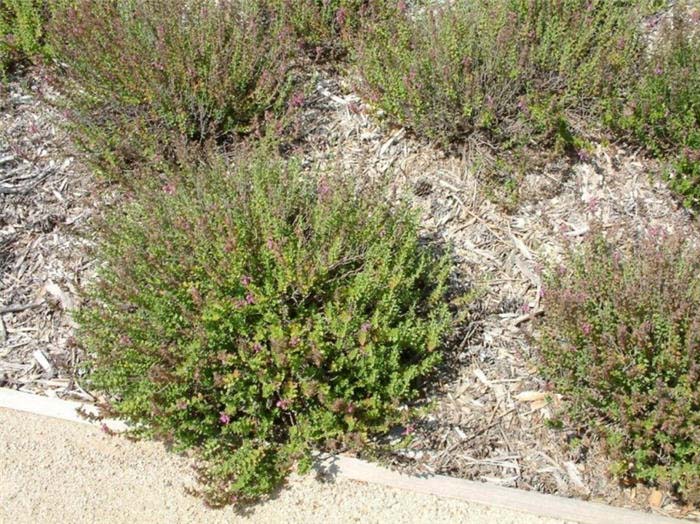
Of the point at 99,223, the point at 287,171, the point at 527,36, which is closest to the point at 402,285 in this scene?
the point at 287,171

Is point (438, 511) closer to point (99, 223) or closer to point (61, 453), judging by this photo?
point (61, 453)

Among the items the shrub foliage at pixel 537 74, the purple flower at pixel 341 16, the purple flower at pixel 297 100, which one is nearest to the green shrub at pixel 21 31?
the purple flower at pixel 297 100

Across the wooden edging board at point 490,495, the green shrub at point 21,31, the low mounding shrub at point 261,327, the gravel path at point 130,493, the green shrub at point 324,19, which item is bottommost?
the gravel path at point 130,493

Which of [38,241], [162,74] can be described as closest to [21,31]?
[162,74]

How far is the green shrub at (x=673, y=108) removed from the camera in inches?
151

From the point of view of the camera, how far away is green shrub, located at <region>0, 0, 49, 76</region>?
498 centimetres

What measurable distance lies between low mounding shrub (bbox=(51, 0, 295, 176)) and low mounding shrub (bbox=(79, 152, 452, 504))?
80cm

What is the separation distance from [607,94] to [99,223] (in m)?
2.86

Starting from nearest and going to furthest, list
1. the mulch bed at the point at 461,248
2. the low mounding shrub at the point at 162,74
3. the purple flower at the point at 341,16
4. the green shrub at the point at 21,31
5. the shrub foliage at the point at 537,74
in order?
the mulch bed at the point at 461,248, the shrub foliage at the point at 537,74, the low mounding shrub at the point at 162,74, the purple flower at the point at 341,16, the green shrub at the point at 21,31

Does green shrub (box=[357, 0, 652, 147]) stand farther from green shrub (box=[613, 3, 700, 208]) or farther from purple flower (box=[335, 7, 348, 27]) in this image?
purple flower (box=[335, 7, 348, 27])

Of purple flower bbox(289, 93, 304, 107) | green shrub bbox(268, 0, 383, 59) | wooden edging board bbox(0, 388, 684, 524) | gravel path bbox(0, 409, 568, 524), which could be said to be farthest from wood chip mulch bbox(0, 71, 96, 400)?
green shrub bbox(268, 0, 383, 59)

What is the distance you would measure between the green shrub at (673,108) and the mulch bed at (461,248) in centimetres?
16

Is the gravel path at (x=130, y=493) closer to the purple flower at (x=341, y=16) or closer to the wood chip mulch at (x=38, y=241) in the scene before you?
the wood chip mulch at (x=38, y=241)

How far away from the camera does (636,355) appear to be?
3078mm
